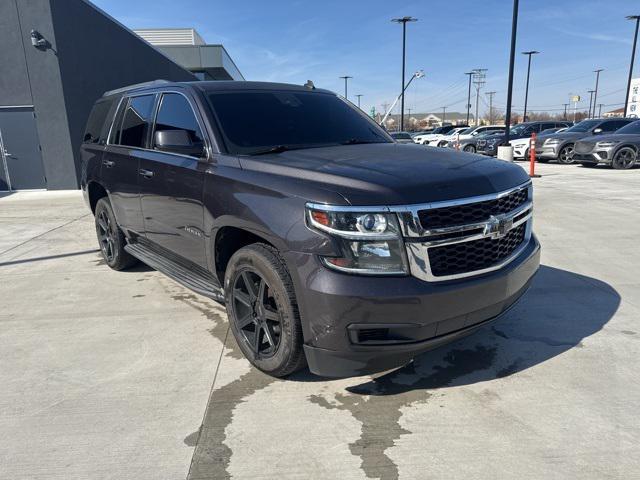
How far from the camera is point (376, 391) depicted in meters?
2.99

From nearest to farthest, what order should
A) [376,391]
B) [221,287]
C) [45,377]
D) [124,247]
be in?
[376,391], [45,377], [221,287], [124,247]

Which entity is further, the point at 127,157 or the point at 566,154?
the point at 566,154

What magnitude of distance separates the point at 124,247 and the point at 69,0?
11.6 meters

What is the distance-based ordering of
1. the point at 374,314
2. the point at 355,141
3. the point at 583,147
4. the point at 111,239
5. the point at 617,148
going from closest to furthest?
the point at 374,314
the point at 355,141
the point at 111,239
the point at 617,148
the point at 583,147

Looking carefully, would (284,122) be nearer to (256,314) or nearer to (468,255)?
(256,314)

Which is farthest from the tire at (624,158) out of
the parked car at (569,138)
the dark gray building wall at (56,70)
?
the dark gray building wall at (56,70)

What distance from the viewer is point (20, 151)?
44.7 ft

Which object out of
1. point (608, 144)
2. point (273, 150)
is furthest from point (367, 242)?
point (608, 144)

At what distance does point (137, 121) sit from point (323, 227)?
300 cm

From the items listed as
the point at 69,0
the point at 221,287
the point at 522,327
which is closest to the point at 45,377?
the point at 221,287

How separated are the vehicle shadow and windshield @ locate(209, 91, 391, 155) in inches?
71.3

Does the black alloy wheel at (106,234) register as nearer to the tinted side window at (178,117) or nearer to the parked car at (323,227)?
the parked car at (323,227)

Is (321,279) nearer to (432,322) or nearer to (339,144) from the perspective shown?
(432,322)

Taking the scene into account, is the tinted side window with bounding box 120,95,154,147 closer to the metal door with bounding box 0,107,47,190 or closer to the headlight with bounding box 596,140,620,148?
the metal door with bounding box 0,107,47,190
